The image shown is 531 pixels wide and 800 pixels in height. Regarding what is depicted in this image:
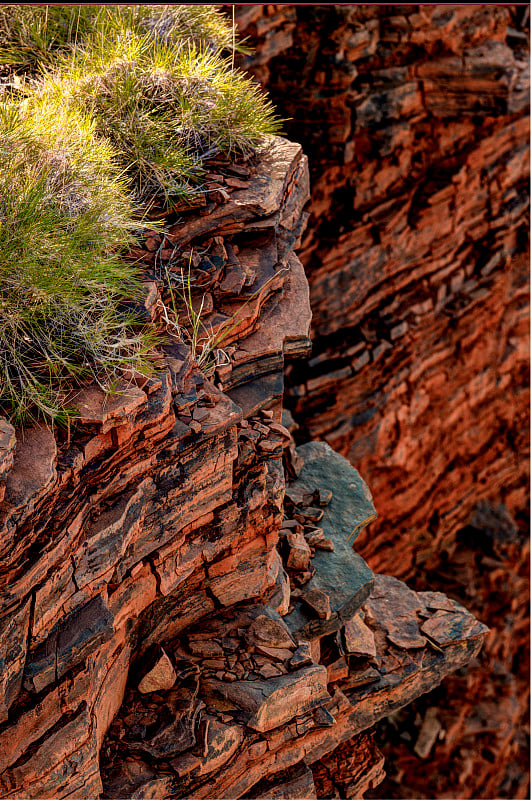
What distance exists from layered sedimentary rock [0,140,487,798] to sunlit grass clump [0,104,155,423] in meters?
0.19

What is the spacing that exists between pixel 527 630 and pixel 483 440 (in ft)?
11.6

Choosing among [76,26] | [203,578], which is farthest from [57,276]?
[76,26]

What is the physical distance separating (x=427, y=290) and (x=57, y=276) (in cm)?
1049

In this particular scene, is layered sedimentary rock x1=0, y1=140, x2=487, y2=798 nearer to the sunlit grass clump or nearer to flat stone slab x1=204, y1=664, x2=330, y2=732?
flat stone slab x1=204, y1=664, x2=330, y2=732

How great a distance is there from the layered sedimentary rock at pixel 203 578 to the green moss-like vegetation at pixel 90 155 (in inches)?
8.5

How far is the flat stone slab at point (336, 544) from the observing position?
6.27 meters

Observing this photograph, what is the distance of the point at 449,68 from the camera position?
13.4 m

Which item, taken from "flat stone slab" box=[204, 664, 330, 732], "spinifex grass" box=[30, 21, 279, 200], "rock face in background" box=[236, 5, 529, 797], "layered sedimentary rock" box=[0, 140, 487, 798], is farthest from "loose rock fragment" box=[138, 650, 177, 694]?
"rock face in background" box=[236, 5, 529, 797]

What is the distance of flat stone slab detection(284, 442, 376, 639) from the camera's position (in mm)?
6266

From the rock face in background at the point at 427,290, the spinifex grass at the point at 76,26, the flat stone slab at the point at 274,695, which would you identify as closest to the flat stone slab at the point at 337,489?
the flat stone slab at the point at 274,695

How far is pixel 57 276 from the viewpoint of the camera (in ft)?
15.8

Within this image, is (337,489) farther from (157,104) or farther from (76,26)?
(76,26)

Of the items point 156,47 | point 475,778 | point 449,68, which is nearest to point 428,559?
point 475,778

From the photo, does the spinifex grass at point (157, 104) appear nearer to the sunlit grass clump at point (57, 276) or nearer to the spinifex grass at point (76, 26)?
the spinifex grass at point (76, 26)
